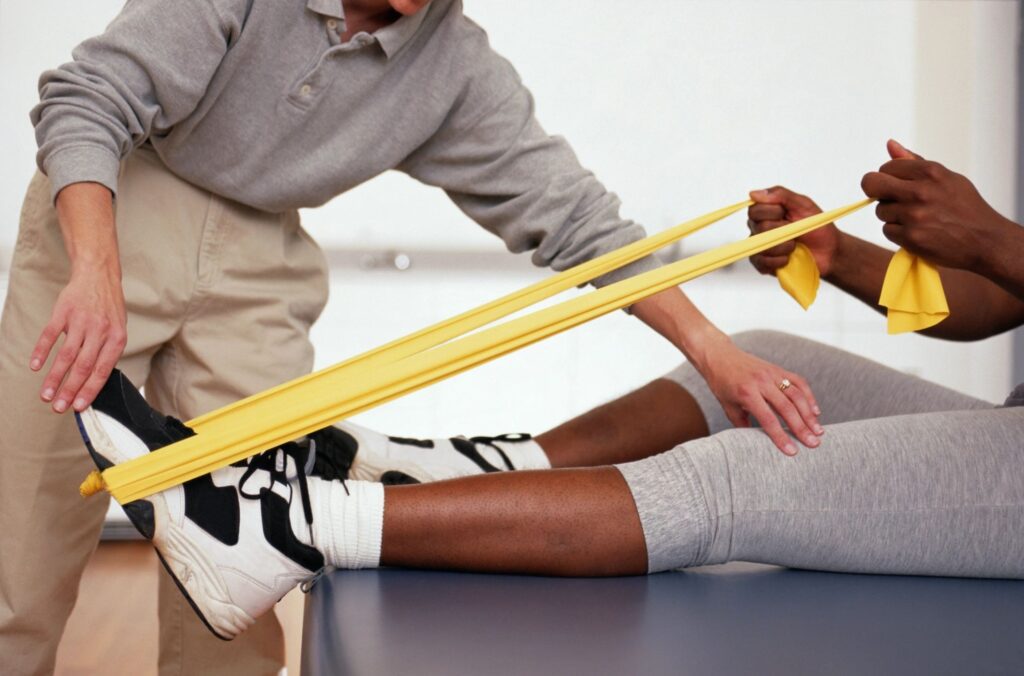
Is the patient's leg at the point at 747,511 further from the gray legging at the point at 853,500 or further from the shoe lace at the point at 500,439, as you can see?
the shoe lace at the point at 500,439

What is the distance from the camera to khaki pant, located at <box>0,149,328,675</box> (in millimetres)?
1319

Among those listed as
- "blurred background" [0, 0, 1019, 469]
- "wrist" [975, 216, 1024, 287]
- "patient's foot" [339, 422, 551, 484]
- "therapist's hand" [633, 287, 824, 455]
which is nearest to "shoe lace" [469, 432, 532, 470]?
"patient's foot" [339, 422, 551, 484]

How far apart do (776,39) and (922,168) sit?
5.48ft

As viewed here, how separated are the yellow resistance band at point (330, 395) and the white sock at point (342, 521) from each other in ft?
0.31

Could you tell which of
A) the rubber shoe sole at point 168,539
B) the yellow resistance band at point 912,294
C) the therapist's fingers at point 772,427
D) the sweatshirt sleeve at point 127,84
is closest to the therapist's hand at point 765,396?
the therapist's fingers at point 772,427

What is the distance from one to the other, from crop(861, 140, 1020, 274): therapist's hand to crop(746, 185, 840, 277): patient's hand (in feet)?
0.80

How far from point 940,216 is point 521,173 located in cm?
57

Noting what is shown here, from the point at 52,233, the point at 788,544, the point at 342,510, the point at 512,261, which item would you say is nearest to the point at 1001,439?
the point at 788,544

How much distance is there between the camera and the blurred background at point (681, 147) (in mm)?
2627

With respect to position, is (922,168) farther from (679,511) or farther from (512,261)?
(512,261)

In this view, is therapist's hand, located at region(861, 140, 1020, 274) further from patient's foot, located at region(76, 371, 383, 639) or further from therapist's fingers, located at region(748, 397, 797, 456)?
patient's foot, located at region(76, 371, 383, 639)

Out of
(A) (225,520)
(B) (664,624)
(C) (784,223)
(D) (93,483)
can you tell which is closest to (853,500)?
Answer: (B) (664,624)

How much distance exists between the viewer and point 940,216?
1111mm

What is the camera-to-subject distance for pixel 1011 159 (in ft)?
9.10
